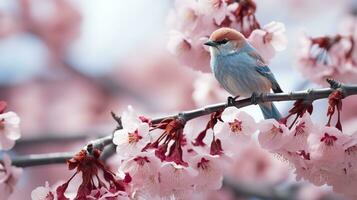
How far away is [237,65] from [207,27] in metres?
0.17

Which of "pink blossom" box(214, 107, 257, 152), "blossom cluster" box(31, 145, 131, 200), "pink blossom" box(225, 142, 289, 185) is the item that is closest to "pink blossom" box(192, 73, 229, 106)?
"pink blossom" box(214, 107, 257, 152)

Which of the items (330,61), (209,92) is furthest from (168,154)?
(209,92)

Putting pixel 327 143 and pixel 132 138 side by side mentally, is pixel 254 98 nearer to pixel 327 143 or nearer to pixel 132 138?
pixel 327 143

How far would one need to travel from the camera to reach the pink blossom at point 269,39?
2.07m

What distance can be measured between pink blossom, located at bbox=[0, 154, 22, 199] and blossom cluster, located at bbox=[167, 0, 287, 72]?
1.95 ft

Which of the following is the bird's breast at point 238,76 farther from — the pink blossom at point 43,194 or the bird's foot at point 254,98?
the pink blossom at point 43,194

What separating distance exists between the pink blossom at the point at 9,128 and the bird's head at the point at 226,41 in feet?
1.85

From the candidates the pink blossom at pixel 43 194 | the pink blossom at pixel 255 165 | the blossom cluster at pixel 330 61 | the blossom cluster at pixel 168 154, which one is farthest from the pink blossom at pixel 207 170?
the pink blossom at pixel 255 165

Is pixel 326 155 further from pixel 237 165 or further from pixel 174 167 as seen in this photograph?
pixel 237 165

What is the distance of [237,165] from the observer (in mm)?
4867

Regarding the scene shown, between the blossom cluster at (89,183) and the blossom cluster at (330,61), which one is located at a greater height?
the blossom cluster at (330,61)

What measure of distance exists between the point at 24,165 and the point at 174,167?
0.51 metres

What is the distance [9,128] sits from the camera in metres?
1.92

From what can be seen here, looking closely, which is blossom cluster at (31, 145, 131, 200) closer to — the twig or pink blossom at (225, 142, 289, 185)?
the twig
